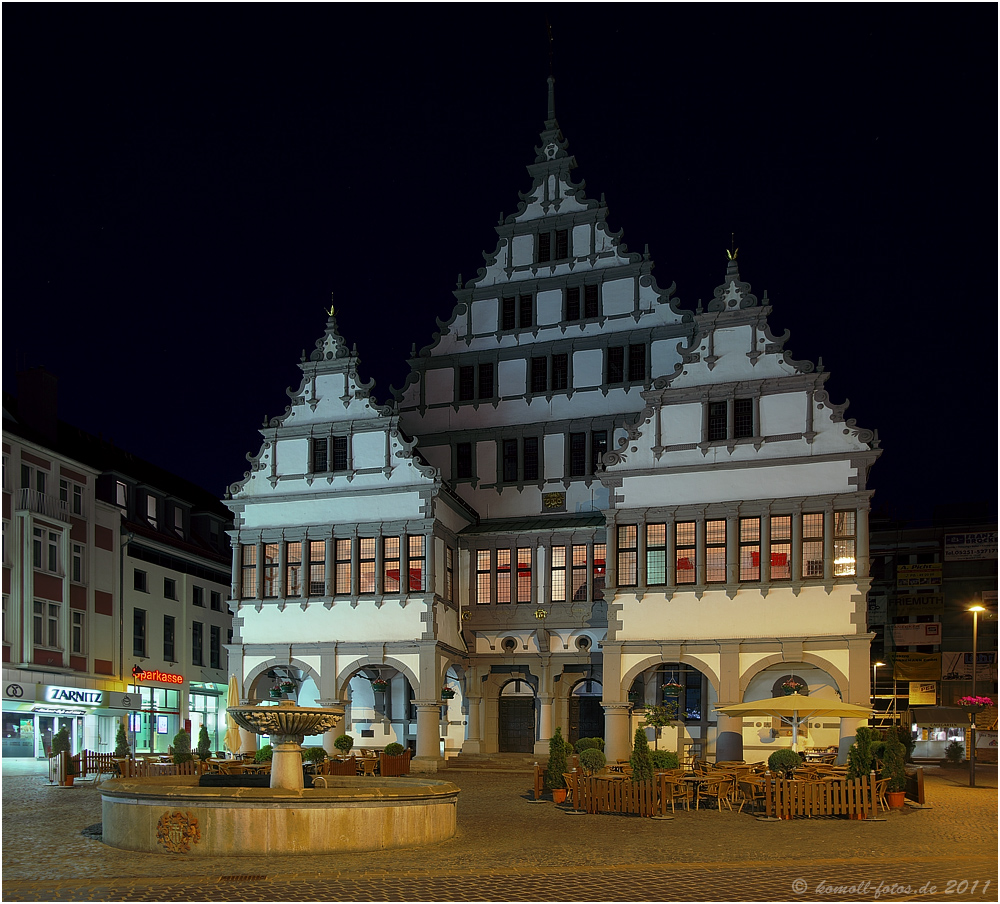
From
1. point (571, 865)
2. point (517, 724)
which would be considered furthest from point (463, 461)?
point (571, 865)

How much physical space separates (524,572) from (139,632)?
755 inches

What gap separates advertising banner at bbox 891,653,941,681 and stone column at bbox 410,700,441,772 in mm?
38177

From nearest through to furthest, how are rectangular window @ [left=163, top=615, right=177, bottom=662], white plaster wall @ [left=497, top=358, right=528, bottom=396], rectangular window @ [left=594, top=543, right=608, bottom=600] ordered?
rectangular window @ [left=594, top=543, right=608, bottom=600] < white plaster wall @ [left=497, top=358, right=528, bottom=396] < rectangular window @ [left=163, top=615, right=177, bottom=662]

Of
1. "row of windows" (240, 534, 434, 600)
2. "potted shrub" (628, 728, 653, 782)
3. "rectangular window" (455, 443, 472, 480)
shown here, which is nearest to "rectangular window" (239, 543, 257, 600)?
"row of windows" (240, 534, 434, 600)

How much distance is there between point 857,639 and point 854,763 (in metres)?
12.3

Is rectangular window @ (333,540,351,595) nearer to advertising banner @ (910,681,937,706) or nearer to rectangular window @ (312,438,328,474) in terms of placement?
rectangular window @ (312,438,328,474)

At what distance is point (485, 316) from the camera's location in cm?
4628

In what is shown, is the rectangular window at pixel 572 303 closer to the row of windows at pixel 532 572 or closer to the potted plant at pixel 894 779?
the row of windows at pixel 532 572

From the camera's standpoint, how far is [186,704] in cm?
5491

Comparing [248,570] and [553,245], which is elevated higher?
[553,245]

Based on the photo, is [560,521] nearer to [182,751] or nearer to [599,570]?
[599,570]

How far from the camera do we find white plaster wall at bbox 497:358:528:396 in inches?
1784

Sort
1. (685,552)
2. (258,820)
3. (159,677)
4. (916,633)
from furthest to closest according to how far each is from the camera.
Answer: (916,633) < (159,677) < (685,552) < (258,820)

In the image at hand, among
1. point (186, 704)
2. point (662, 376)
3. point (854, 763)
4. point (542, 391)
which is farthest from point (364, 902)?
point (186, 704)
